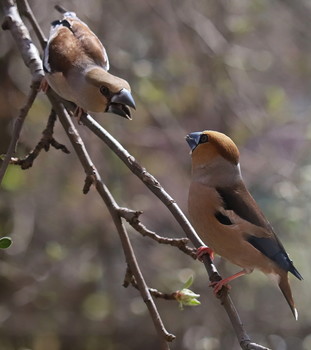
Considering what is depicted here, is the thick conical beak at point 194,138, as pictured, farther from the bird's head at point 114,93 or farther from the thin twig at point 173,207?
the thin twig at point 173,207

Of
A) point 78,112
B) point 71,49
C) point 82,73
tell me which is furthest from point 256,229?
point 71,49

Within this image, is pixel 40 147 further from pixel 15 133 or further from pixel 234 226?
pixel 234 226

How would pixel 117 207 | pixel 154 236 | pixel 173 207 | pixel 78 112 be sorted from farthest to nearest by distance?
pixel 78 112 → pixel 117 207 → pixel 154 236 → pixel 173 207

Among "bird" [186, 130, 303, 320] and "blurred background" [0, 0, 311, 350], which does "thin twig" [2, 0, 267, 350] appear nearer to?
"bird" [186, 130, 303, 320]

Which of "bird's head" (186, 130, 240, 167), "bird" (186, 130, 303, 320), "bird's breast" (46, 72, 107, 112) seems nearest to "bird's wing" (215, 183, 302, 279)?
"bird" (186, 130, 303, 320)

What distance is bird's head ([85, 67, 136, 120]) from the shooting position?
2.85 m

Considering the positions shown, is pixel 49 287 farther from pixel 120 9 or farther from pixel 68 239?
pixel 120 9

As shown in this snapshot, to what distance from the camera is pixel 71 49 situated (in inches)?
128

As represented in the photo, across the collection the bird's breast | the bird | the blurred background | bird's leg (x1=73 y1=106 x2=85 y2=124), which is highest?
the bird's breast

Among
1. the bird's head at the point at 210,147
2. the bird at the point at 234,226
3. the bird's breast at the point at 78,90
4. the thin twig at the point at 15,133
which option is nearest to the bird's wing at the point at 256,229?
the bird at the point at 234,226

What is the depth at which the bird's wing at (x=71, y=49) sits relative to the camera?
124 inches

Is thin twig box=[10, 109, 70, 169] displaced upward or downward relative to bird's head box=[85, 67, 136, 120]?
downward

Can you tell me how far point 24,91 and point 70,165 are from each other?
2.49ft

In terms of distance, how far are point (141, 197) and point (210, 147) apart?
2807 mm
